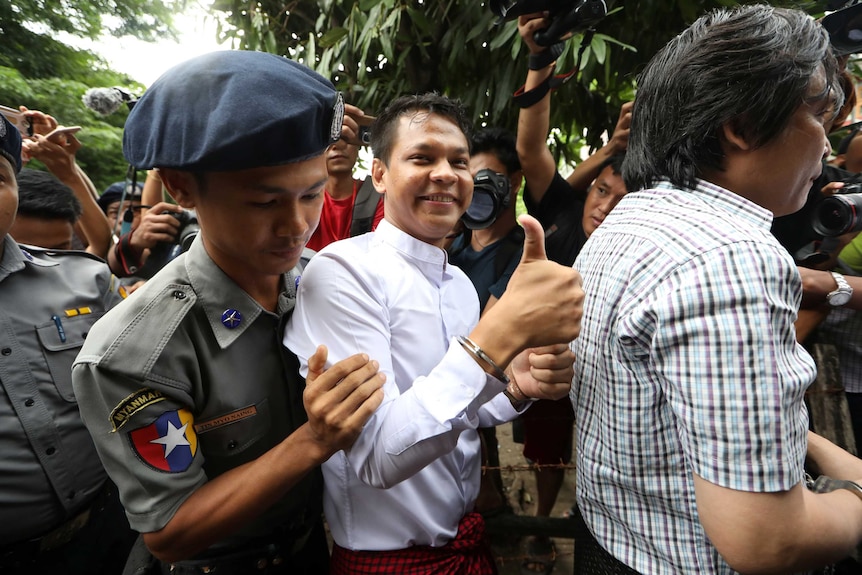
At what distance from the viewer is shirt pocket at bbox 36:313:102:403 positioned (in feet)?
4.91

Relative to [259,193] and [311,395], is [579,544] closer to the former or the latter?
[311,395]

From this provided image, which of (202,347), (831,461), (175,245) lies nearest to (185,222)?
(175,245)

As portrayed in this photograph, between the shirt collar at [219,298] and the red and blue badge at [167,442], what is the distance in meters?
0.19

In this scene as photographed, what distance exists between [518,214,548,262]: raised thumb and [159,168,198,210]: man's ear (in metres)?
0.71

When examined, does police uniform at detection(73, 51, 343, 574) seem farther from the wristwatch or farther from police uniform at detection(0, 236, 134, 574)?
the wristwatch

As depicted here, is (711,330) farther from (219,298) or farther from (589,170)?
(589,170)

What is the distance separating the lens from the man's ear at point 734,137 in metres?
0.97

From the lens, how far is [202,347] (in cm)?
108

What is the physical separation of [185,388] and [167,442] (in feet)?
0.38

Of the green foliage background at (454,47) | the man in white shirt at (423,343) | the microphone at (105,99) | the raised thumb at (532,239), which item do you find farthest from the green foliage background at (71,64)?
the raised thumb at (532,239)

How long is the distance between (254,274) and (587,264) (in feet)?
2.80

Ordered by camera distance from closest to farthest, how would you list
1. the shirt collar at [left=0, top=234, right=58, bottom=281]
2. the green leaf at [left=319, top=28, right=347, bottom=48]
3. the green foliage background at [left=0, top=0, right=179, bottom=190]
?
the shirt collar at [left=0, top=234, right=58, bottom=281]
the green leaf at [left=319, top=28, right=347, bottom=48]
the green foliage background at [left=0, top=0, right=179, bottom=190]

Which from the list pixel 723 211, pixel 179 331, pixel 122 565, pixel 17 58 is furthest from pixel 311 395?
pixel 17 58

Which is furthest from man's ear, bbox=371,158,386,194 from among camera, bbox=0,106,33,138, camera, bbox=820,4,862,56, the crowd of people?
camera, bbox=820,4,862,56
